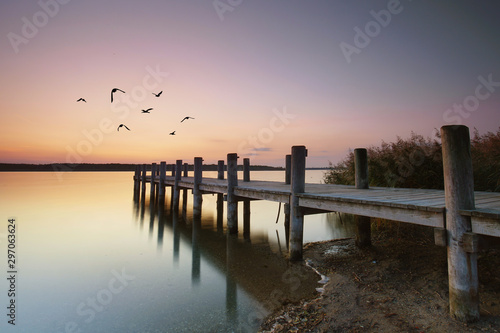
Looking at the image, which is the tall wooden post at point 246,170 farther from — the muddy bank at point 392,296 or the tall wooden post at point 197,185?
the muddy bank at point 392,296

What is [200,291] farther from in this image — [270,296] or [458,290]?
[458,290]

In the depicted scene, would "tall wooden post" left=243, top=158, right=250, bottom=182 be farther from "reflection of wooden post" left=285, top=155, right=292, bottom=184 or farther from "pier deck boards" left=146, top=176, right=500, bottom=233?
"pier deck boards" left=146, top=176, right=500, bottom=233

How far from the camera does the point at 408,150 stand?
7812mm

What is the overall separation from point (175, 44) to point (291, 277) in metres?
11.5

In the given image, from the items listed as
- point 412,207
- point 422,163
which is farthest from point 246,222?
point 412,207

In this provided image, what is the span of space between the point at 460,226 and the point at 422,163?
16.8 feet

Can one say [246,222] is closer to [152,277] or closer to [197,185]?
[197,185]

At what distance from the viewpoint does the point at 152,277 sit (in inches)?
251

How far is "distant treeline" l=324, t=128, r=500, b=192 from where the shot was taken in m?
6.36

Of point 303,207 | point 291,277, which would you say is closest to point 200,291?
point 291,277

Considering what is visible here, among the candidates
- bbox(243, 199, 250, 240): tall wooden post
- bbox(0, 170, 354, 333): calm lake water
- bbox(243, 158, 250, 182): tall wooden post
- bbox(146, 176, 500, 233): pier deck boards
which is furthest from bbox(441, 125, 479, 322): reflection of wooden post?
bbox(243, 158, 250, 182): tall wooden post

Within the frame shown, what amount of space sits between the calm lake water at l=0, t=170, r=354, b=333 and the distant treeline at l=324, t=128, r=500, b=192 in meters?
3.35

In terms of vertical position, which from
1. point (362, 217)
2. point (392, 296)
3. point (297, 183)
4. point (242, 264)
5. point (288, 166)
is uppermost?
point (288, 166)

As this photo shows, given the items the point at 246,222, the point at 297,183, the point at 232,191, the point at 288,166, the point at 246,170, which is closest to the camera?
the point at 297,183
